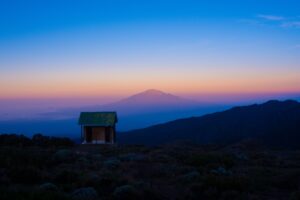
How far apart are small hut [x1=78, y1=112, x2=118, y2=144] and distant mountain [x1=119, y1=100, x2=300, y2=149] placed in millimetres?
36418

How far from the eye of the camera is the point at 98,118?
37.1m

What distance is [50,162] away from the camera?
54.3 ft

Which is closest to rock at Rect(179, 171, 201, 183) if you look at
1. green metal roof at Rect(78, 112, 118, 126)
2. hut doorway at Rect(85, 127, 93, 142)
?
green metal roof at Rect(78, 112, 118, 126)

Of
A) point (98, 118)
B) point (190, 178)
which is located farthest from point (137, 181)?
point (98, 118)

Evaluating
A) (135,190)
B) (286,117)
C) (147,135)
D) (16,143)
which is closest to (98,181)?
(135,190)

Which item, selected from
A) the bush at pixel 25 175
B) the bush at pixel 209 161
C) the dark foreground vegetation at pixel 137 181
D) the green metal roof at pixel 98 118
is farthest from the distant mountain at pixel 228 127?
the bush at pixel 25 175

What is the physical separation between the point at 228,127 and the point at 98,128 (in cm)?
5494

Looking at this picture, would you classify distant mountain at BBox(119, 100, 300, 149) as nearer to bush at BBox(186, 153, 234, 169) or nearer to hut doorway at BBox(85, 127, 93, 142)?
hut doorway at BBox(85, 127, 93, 142)

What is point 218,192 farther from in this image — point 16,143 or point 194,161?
point 16,143

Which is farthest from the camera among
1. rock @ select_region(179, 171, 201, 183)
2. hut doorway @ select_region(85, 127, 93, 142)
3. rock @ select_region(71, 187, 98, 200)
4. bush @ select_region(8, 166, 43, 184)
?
hut doorway @ select_region(85, 127, 93, 142)

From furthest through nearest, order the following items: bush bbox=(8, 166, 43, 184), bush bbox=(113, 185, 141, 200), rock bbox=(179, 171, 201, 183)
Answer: rock bbox=(179, 171, 201, 183)
bush bbox=(8, 166, 43, 184)
bush bbox=(113, 185, 141, 200)

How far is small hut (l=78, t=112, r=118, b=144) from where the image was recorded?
36594 millimetres

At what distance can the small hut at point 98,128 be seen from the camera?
36.6 m

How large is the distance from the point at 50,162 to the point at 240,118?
81242 mm
